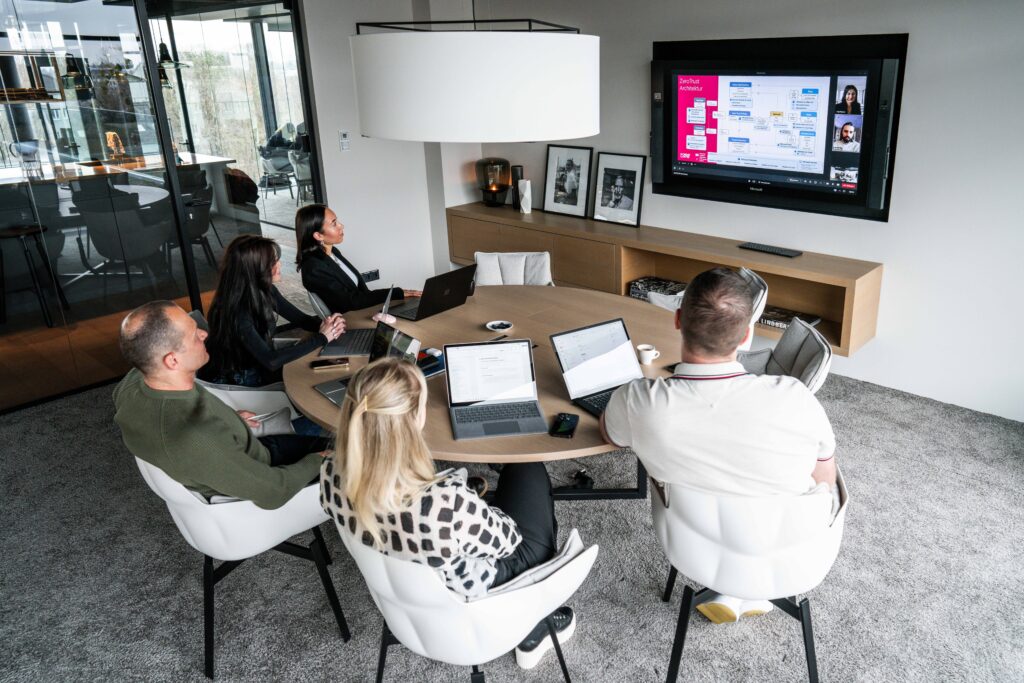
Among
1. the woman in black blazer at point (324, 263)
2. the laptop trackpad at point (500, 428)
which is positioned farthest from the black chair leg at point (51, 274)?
the laptop trackpad at point (500, 428)

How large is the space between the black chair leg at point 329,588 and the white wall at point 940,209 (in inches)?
131

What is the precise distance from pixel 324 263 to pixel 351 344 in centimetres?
69

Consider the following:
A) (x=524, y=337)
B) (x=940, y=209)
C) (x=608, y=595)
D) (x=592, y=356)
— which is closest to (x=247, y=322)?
(x=524, y=337)

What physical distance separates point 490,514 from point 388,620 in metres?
0.41

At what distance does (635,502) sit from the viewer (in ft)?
11.1

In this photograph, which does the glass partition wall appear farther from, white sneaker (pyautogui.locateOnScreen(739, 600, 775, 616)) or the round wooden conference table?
white sneaker (pyautogui.locateOnScreen(739, 600, 775, 616))

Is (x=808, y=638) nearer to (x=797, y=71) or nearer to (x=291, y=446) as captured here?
(x=291, y=446)

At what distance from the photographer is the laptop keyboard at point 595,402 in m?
2.63

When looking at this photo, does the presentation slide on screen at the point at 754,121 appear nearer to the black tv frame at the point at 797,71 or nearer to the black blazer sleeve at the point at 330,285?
the black tv frame at the point at 797,71

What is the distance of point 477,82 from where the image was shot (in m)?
2.19

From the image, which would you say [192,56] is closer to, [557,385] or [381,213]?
[381,213]

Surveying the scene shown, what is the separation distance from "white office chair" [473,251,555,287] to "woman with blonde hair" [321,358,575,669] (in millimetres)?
2492

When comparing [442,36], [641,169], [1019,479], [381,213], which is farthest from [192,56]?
[1019,479]

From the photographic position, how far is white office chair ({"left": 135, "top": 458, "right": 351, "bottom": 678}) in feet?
7.48
